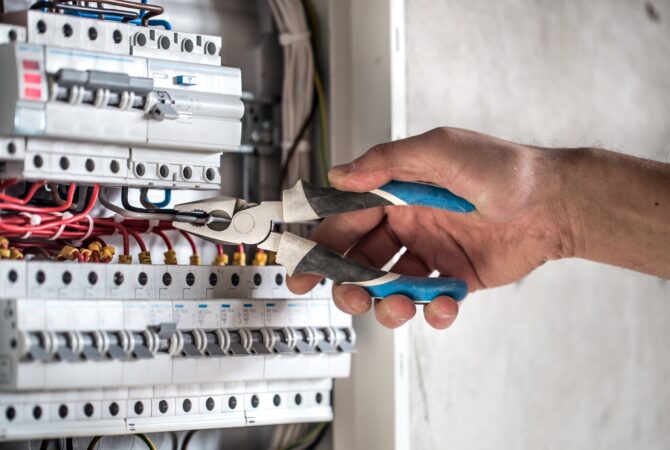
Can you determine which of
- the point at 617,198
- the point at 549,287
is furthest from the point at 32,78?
the point at 549,287

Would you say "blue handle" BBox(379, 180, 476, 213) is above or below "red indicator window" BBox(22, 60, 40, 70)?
below

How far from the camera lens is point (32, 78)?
41.5 inches

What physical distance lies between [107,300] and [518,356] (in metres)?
0.86

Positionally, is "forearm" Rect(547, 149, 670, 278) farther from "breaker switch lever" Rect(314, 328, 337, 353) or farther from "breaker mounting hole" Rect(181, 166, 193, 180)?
"breaker mounting hole" Rect(181, 166, 193, 180)

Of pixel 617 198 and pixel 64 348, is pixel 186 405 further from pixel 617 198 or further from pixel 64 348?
pixel 617 198

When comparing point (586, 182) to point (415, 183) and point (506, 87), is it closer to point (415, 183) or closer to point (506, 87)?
point (415, 183)

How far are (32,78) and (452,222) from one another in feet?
2.42

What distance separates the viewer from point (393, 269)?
4.95 ft

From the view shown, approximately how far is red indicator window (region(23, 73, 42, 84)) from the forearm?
28.4 inches

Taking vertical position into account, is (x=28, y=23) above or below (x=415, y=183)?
above

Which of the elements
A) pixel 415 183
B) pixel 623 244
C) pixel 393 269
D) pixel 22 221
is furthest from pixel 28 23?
pixel 623 244

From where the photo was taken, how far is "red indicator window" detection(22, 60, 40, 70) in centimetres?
→ 105

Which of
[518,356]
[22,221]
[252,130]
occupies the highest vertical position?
[252,130]

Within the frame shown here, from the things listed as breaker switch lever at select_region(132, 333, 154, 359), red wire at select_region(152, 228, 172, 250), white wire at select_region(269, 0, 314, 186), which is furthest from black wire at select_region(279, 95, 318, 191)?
breaker switch lever at select_region(132, 333, 154, 359)
